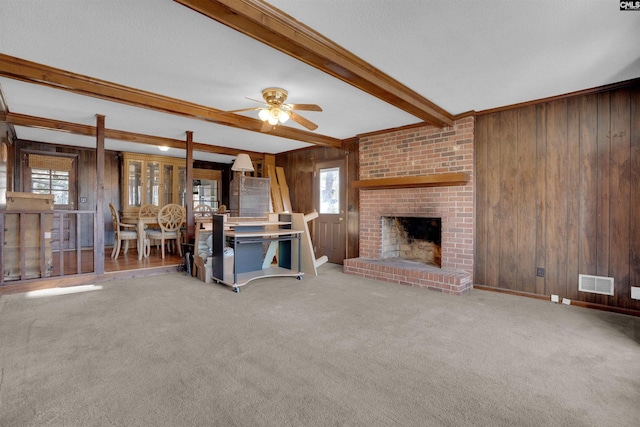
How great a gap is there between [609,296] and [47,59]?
5.93m

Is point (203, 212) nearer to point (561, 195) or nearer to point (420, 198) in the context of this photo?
point (420, 198)

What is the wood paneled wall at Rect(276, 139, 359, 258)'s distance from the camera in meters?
5.82

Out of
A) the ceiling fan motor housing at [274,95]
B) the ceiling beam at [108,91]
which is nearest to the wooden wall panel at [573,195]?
the ceiling fan motor housing at [274,95]

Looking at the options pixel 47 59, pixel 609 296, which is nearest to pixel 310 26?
pixel 47 59

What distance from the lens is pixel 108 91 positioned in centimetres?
336

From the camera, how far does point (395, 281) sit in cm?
446

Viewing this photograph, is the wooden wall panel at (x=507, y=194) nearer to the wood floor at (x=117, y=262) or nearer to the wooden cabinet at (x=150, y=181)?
the wood floor at (x=117, y=262)

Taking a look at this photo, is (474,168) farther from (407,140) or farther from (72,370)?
(72,370)

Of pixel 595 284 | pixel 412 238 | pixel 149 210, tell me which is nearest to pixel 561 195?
pixel 595 284

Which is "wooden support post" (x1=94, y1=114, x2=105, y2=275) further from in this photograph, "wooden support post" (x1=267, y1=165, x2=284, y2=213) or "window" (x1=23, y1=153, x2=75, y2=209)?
"wooden support post" (x1=267, y1=165, x2=284, y2=213)

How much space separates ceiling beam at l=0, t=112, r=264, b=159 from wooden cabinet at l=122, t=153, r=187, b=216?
1741 millimetres

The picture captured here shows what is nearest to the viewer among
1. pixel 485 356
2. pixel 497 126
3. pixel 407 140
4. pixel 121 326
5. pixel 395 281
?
pixel 485 356

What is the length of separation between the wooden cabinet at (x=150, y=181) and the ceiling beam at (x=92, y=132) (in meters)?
1.74

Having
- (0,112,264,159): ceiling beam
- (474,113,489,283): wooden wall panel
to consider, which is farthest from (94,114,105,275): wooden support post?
(474,113,489,283): wooden wall panel
